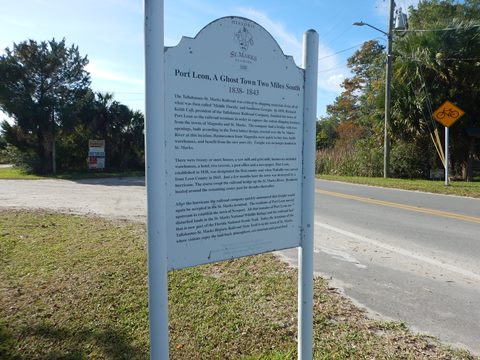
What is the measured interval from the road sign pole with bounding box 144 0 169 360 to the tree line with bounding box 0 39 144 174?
89.4 feet

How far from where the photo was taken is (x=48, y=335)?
3605mm

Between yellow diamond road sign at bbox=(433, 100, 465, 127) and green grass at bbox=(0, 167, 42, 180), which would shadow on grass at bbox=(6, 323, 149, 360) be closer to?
yellow diamond road sign at bbox=(433, 100, 465, 127)

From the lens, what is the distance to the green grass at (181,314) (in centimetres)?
329

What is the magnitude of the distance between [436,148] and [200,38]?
21.0 m

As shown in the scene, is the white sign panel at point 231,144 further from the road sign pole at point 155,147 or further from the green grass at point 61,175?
the green grass at point 61,175

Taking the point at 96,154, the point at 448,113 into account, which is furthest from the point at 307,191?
the point at 96,154

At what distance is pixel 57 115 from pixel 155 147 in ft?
91.5

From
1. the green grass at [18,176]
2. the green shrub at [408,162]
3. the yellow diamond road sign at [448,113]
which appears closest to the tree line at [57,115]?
the green grass at [18,176]

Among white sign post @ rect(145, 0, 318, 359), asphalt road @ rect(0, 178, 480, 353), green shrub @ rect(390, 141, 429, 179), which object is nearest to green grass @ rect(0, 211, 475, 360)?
asphalt road @ rect(0, 178, 480, 353)

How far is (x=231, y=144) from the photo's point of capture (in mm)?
2369

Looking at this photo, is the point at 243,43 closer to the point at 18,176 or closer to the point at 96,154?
the point at 18,176

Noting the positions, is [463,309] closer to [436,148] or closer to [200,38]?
[200,38]

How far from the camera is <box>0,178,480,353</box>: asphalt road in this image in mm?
3979

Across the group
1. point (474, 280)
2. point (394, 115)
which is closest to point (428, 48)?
point (394, 115)
